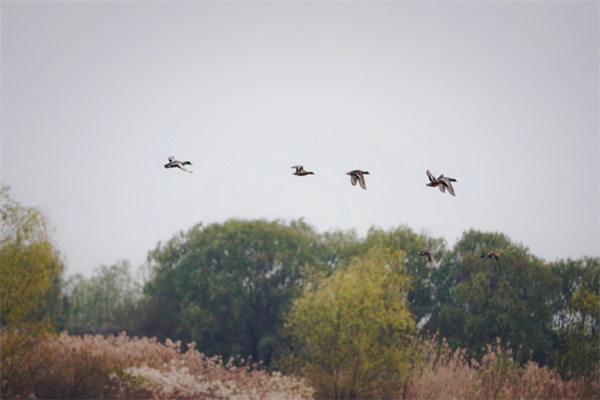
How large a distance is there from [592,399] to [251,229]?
21289 millimetres

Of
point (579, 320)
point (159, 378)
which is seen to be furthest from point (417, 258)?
point (159, 378)

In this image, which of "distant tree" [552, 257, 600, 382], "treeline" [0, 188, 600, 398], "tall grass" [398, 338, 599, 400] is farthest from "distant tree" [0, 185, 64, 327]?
"distant tree" [552, 257, 600, 382]

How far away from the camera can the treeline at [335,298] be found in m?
24.8

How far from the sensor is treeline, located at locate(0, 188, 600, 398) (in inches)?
977

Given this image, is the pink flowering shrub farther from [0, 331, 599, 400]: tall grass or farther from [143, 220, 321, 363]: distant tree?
[143, 220, 321, 363]: distant tree

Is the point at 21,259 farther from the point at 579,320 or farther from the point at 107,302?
the point at 107,302

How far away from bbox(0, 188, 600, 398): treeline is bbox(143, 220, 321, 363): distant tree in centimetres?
8

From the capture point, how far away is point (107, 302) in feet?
204

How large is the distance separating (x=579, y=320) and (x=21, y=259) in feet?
81.5

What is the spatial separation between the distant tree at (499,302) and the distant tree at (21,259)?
19.4 m

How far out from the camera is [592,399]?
91.4 ft

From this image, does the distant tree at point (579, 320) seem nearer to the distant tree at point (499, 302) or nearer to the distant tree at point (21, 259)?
the distant tree at point (499, 302)

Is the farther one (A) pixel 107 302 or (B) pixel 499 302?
(A) pixel 107 302

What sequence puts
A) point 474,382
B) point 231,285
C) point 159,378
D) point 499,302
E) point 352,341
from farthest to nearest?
point 231,285 → point 499,302 → point 352,341 → point 474,382 → point 159,378
